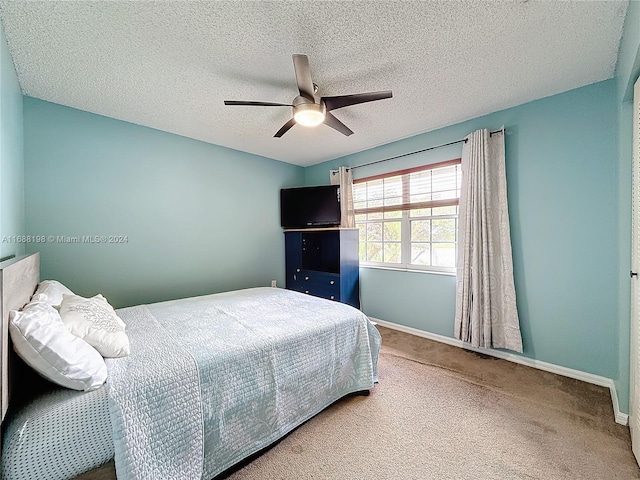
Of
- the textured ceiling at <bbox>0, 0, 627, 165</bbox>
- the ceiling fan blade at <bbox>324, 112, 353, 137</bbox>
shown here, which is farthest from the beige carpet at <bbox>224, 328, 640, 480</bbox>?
the textured ceiling at <bbox>0, 0, 627, 165</bbox>

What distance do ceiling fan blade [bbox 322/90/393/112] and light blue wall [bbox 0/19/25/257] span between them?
201 cm

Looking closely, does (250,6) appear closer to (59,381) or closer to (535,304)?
(59,381)

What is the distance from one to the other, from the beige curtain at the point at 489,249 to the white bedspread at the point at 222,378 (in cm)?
131

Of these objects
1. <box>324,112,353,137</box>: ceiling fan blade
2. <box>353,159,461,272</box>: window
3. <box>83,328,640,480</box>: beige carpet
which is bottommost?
<box>83,328,640,480</box>: beige carpet

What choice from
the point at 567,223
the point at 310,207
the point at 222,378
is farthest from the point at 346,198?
the point at 222,378

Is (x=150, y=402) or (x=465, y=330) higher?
(x=150, y=402)

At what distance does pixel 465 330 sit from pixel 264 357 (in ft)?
7.34

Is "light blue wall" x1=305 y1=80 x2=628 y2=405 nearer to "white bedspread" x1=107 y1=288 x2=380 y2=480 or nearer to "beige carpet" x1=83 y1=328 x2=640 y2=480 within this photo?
"beige carpet" x1=83 y1=328 x2=640 y2=480

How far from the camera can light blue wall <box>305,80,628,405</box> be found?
2059 millimetres

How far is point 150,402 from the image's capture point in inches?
43.8

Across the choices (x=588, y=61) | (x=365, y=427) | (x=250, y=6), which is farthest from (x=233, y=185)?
(x=588, y=61)

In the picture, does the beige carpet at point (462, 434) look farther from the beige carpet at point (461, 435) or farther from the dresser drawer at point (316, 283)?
the dresser drawer at point (316, 283)

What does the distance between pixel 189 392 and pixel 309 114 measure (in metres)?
1.90

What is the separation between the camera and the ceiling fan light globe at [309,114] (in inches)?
73.6
